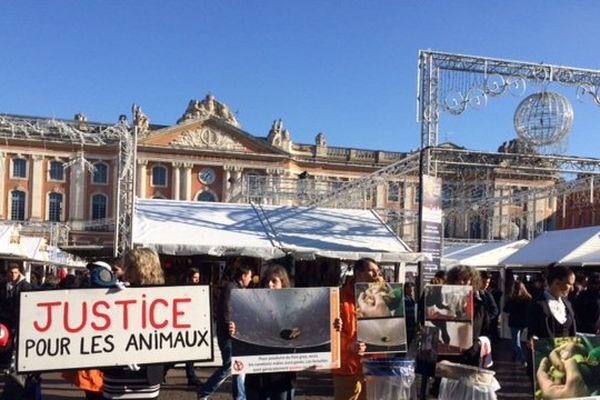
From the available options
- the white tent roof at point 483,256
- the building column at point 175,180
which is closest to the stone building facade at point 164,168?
the building column at point 175,180

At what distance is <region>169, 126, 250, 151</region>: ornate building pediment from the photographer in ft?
204

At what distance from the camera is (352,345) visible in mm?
5766

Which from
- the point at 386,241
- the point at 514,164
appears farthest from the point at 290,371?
the point at 514,164

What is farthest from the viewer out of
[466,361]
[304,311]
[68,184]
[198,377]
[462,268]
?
[68,184]

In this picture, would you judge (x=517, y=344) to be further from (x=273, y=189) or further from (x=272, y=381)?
(x=273, y=189)

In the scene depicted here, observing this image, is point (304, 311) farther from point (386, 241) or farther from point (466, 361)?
point (386, 241)

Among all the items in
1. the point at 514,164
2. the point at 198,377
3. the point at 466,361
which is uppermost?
the point at 514,164

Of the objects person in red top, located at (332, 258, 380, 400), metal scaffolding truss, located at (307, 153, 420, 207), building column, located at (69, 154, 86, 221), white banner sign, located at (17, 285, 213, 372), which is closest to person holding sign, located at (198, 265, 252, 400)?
person in red top, located at (332, 258, 380, 400)

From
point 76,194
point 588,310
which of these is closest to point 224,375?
point 588,310

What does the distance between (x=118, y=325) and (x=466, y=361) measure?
12.1 ft

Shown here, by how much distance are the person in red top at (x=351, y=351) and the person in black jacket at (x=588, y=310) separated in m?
5.89

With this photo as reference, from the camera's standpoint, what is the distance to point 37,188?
5988 cm

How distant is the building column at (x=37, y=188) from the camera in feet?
195

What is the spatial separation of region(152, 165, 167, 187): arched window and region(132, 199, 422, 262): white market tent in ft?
151
